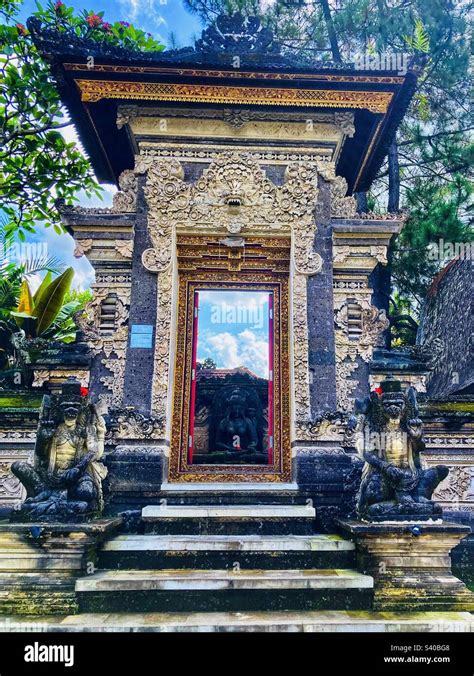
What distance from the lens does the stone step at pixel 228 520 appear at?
268 inches

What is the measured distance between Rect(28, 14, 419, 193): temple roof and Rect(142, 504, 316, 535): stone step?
21.4 ft

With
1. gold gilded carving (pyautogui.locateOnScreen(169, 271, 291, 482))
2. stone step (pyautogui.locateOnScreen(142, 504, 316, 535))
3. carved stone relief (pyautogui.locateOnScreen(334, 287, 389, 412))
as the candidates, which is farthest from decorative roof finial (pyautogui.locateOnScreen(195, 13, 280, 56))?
stone step (pyautogui.locateOnScreen(142, 504, 316, 535))

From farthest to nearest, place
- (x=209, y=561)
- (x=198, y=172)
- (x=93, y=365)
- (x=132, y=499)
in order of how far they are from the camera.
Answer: (x=198, y=172)
(x=93, y=365)
(x=132, y=499)
(x=209, y=561)

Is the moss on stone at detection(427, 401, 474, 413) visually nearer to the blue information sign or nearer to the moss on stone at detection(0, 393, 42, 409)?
the blue information sign

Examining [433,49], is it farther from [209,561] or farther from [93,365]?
[209,561]

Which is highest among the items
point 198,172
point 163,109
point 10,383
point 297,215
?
point 163,109

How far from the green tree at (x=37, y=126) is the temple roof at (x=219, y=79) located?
153 inches

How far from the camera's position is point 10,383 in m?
9.74

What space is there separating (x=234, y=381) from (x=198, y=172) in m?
3.93

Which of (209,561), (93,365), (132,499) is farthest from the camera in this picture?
(93,365)

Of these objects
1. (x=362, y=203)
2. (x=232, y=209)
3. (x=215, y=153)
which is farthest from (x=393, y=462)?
(x=362, y=203)

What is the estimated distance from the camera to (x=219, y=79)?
835cm
